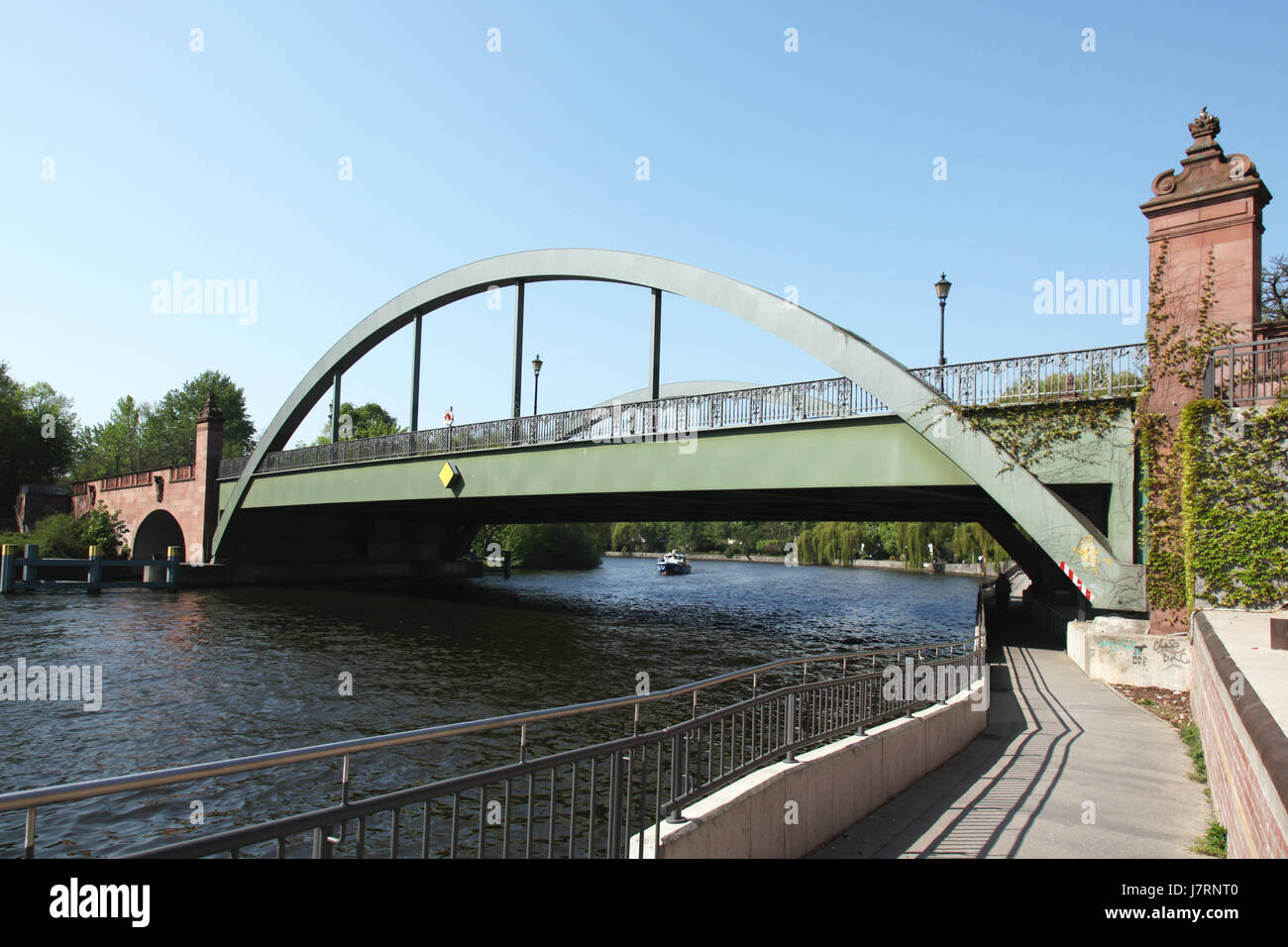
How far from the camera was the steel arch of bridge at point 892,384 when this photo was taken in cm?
1501

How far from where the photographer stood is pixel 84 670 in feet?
57.1

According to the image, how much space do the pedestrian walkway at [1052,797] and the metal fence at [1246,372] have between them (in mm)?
5847

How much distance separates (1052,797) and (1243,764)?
2.64m

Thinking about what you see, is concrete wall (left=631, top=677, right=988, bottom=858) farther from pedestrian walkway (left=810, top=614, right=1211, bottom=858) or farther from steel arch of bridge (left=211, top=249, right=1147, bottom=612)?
steel arch of bridge (left=211, top=249, right=1147, bottom=612)

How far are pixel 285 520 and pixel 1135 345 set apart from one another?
41.2 meters

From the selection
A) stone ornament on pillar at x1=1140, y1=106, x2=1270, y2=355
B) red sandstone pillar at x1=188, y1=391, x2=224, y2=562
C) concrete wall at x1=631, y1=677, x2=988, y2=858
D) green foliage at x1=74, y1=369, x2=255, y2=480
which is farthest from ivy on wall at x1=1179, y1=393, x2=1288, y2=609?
green foliage at x1=74, y1=369, x2=255, y2=480

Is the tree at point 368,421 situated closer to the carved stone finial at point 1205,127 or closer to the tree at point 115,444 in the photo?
the tree at point 115,444

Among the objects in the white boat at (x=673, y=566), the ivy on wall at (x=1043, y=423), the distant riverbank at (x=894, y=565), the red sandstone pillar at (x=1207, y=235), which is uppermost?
the red sandstone pillar at (x=1207, y=235)

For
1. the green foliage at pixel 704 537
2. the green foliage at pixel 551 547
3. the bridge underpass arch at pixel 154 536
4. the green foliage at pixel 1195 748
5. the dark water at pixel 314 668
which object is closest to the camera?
the green foliage at pixel 1195 748

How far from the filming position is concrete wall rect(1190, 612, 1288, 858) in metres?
3.92

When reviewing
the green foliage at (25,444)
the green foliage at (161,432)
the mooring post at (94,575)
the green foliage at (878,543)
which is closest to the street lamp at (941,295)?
the mooring post at (94,575)

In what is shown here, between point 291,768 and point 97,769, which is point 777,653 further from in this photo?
point 97,769

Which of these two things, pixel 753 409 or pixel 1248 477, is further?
pixel 753 409
